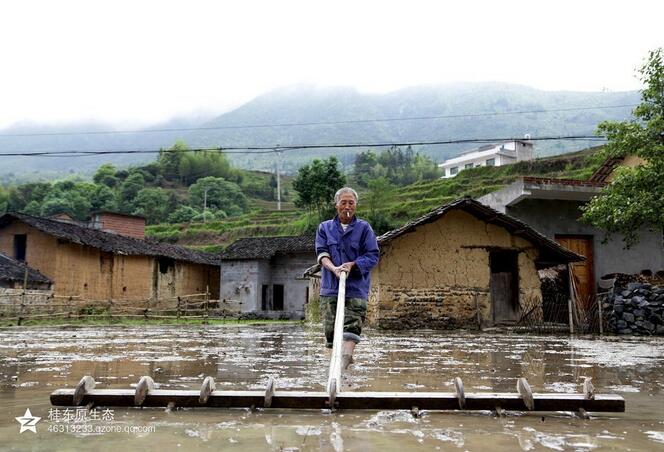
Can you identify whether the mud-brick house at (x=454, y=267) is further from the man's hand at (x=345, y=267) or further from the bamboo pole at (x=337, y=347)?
the bamboo pole at (x=337, y=347)

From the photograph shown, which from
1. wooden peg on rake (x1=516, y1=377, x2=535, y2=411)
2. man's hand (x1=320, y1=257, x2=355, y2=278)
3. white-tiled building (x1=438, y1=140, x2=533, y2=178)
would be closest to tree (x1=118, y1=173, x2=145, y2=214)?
white-tiled building (x1=438, y1=140, x2=533, y2=178)

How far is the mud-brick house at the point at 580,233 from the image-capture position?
50.2 feet

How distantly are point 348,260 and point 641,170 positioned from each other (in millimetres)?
9715

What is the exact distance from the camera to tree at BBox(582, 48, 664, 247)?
1166cm

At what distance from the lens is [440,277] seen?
506 inches

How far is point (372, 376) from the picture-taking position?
4500 millimetres

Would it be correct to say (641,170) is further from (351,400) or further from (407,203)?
(407,203)

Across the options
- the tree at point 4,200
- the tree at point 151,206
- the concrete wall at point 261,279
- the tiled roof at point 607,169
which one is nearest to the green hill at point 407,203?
the concrete wall at point 261,279

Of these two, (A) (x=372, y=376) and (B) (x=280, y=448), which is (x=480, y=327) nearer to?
(A) (x=372, y=376)

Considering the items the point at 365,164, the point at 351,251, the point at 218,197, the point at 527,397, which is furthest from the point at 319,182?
the point at 365,164

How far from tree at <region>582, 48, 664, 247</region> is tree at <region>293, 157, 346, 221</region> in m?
27.8

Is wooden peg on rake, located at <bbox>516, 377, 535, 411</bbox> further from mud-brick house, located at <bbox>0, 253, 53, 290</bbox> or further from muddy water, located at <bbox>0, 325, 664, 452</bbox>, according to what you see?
mud-brick house, located at <bbox>0, 253, 53, 290</bbox>

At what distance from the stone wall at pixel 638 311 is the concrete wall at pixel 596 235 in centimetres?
328

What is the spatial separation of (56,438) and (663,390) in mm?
3580
